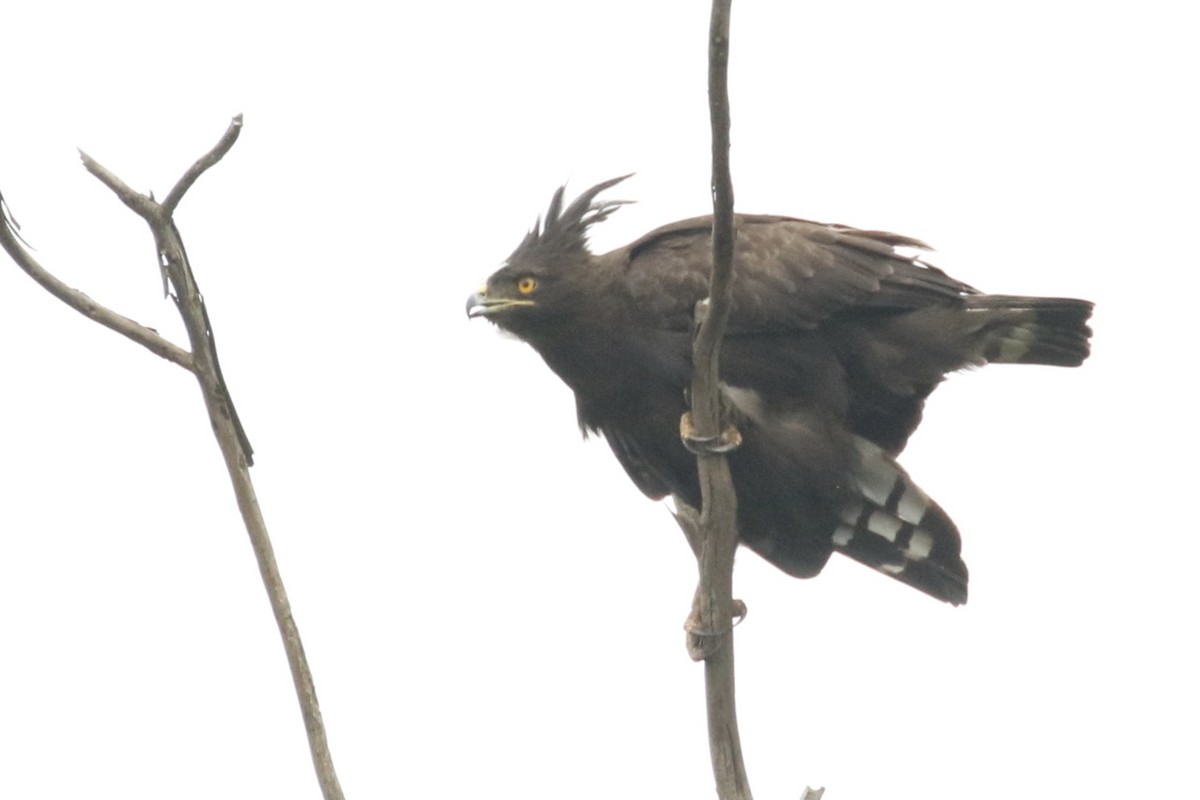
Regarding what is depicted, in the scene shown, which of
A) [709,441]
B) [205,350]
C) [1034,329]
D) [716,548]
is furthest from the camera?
[1034,329]

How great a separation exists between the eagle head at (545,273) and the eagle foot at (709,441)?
1219 millimetres

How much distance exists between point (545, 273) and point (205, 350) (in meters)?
4.13

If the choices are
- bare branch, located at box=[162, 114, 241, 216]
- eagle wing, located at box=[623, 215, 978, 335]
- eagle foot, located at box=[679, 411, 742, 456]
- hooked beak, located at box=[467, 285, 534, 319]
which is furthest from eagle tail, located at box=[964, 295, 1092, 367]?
bare branch, located at box=[162, 114, 241, 216]

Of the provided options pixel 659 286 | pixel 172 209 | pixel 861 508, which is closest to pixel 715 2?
pixel 172 209

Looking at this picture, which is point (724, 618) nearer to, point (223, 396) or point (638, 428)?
point (638, 428)

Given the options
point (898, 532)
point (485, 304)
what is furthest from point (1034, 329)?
point (485, 304)

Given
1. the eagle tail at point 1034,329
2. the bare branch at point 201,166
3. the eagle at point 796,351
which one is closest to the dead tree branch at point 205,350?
the bare branch at point 201,166

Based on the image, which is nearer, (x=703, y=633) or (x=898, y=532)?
(x=703, y=633)

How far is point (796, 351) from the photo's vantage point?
7.85m

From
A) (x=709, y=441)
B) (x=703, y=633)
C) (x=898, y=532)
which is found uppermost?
(x=709, y=441)

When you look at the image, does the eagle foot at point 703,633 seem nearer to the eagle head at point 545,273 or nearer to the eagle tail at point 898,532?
the eagle tail at point 898,532

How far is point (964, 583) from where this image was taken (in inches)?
328

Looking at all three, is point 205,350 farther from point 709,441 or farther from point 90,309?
point 709,441

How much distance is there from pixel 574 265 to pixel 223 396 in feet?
13.7
